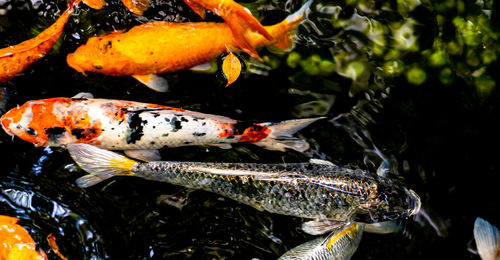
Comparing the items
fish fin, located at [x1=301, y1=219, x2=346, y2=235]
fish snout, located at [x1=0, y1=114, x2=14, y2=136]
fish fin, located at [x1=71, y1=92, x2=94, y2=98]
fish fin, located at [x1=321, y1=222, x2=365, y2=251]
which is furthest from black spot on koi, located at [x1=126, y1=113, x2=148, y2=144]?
fish fin, located at [x1=321, y1=222, x2=365, y2=251]

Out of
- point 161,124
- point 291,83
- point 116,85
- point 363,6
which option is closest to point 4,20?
point 116,85

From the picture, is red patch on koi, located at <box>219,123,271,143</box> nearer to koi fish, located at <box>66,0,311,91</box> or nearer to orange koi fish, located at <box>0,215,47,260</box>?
koi fish, located at <box>66,0,311,91</box>

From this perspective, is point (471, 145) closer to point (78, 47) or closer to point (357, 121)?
point (357, 121)

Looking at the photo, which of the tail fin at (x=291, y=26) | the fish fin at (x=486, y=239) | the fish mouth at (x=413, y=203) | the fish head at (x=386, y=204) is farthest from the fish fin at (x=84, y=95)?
the fish fin at (x=486, y=239)

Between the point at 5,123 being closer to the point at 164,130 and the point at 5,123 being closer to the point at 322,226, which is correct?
the point at 164,130

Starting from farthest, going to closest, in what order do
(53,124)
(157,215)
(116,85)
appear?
(116,85)
(157,215)
(53,124)

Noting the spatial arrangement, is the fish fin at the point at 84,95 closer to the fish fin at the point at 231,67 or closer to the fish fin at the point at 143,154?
the fish fin at the point at 143,154
